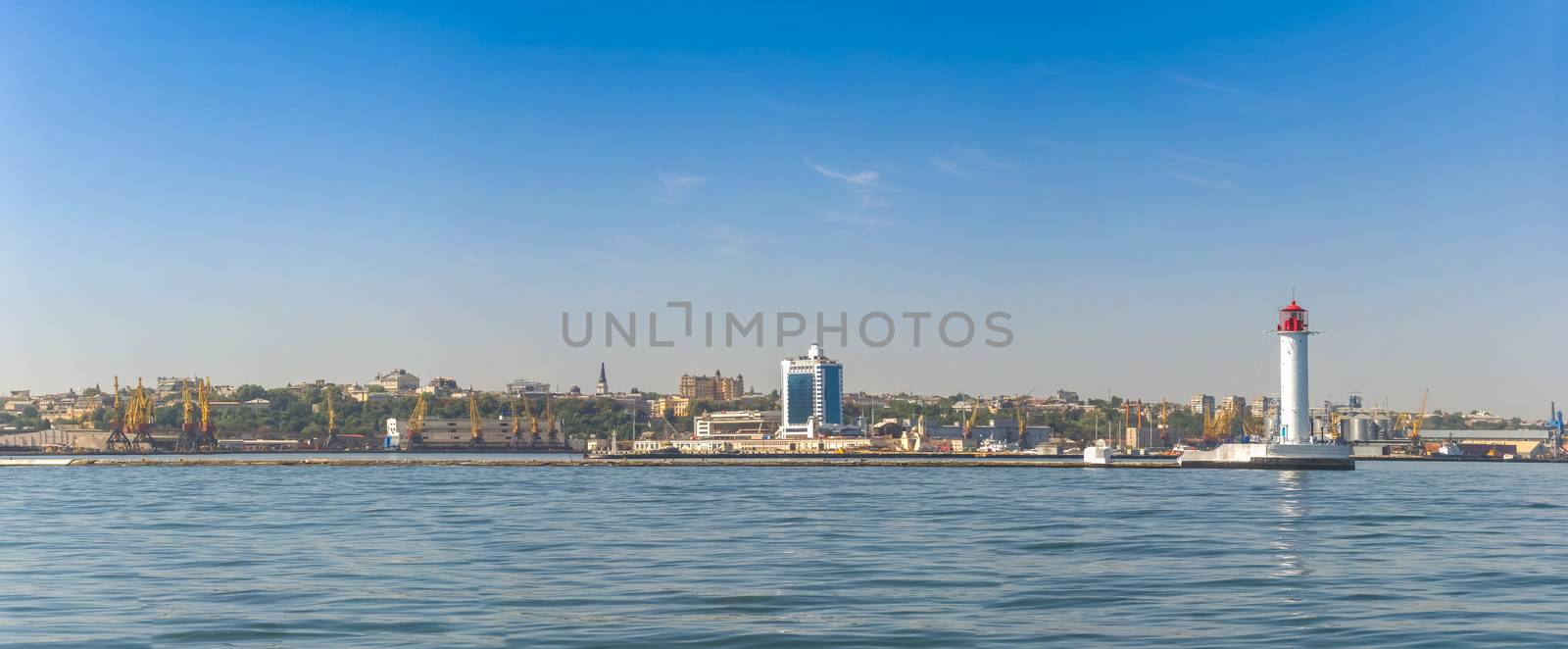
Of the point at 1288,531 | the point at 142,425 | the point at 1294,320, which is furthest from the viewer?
the point at 142,425

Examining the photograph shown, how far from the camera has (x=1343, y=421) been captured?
156 meters

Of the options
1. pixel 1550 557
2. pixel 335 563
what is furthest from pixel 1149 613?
pixel 335 563

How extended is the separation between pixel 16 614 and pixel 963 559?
50.5 ft

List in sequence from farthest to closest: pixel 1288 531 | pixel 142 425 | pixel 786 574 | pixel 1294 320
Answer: pixel 142 425 → pixel 1294 320 → pixel 1288 531 → pixel 786 574

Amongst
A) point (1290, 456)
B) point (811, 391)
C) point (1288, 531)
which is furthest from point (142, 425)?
point (1288, 531)

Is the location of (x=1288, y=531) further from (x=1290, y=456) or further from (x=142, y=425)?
(x=142, y=425)

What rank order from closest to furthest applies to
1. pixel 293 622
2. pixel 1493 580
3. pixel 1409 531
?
Answer: pixel 293 622 → pixel 1493 580 → pixel 1409 531

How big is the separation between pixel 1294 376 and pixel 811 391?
11789 cm

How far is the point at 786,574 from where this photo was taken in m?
24.0

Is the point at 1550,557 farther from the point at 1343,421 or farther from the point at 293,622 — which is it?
the point at 1343,421

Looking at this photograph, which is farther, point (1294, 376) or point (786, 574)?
point (1294, 376)

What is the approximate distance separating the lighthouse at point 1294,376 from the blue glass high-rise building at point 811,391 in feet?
370

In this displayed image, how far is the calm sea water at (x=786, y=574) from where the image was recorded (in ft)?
58.1

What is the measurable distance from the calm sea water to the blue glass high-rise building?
147467 millimetres
